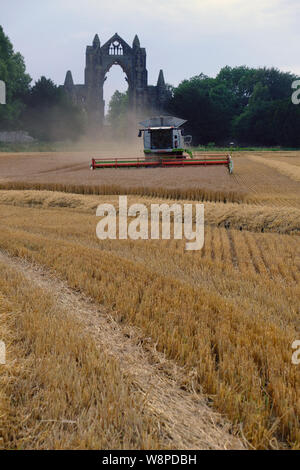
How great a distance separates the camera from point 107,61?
7031cm

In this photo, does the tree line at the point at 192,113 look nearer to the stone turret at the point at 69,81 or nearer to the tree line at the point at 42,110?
the tree line at the point at 42,110

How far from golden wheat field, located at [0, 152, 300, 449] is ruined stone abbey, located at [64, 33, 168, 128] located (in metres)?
66.0

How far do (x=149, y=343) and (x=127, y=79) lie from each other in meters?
73.6

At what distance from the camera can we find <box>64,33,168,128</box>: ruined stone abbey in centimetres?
6869

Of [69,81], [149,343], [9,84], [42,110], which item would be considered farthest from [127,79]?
[149,343]

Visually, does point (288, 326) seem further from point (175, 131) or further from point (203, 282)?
point (175, 131)

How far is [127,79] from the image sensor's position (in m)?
71.0

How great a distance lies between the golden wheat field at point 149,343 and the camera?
2.57 metres

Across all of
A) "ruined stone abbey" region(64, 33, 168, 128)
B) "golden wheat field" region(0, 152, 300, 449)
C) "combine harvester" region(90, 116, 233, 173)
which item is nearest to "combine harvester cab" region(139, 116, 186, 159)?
"combine harvester" region(90, 116, 233, 173)

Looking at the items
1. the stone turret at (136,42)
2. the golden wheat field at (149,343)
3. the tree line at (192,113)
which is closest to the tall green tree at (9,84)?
the tree line at (192,113)

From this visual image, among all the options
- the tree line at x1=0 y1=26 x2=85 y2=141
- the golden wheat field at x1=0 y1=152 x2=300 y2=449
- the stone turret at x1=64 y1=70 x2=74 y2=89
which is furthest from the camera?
the stone turret at x1=64 y1=70 x2=74 y2=89

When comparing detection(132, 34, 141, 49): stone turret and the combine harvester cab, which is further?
detection(132, 34, 141, 49): stone turret

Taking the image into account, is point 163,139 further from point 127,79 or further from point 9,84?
point 127,79

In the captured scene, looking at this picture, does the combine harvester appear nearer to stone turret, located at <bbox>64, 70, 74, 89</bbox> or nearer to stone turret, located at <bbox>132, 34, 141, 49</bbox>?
stone turret, located at <bbox>132, 34, 141, 49</bbox>
